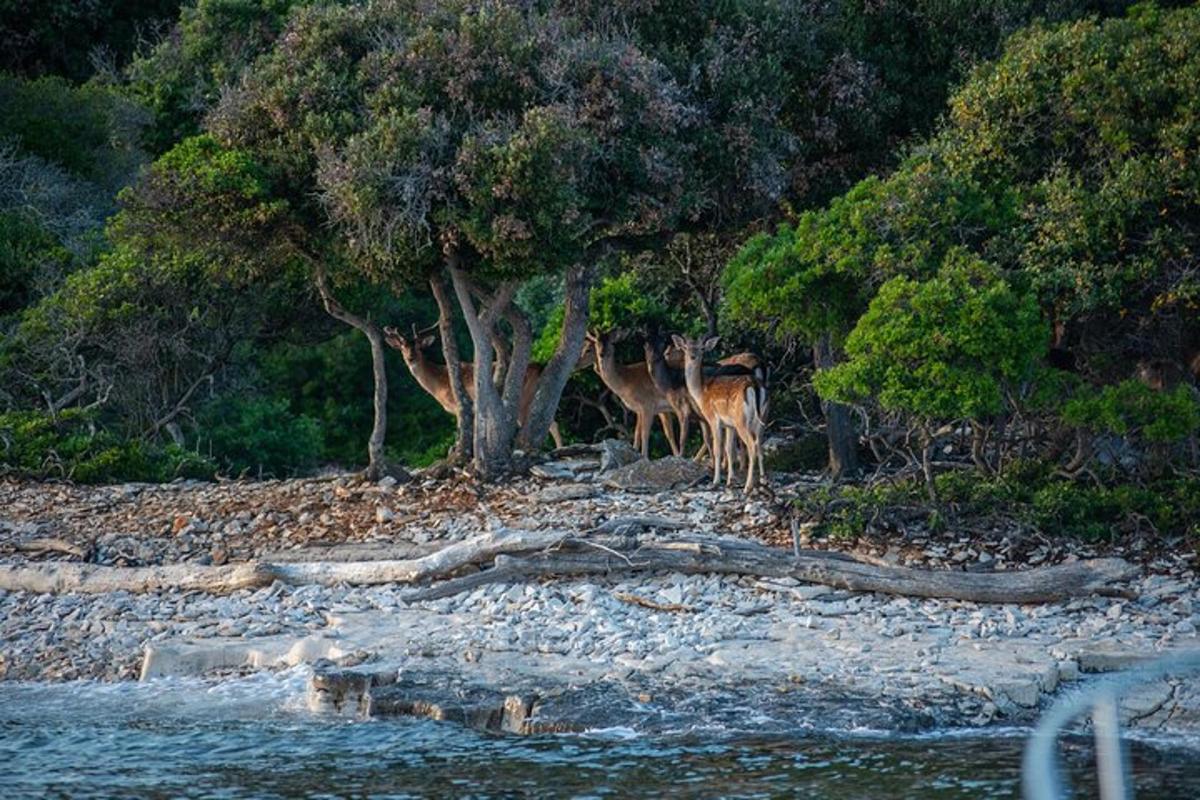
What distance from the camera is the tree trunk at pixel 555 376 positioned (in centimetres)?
1861

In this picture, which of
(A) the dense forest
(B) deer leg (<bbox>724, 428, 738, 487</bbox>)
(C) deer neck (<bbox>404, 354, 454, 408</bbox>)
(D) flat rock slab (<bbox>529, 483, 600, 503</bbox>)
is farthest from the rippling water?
(C) deer neck (<bbox>404, 354, 454, 408</bbox>)

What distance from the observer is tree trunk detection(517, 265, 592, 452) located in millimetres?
18609

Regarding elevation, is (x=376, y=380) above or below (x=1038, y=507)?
Answer: above

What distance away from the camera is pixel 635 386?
1988 centimetres

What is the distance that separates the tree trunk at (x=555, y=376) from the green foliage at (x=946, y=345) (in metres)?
4.43

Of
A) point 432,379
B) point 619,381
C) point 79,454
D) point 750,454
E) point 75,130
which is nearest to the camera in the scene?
point 750,454

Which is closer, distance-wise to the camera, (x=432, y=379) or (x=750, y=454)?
(x=750, y=454)

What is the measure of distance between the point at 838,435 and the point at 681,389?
2408 millimetres

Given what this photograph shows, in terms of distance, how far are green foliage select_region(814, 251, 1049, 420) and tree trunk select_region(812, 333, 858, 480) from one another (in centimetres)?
256

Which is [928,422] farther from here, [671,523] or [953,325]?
[671,523]

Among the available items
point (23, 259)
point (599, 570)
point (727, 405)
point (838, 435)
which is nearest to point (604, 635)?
point (599, 570)

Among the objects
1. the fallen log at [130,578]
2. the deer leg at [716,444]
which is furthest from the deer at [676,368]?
the fallen log at [130,578]

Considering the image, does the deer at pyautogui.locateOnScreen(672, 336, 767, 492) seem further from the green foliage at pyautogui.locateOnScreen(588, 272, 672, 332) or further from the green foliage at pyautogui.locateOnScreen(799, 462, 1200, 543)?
the green foliage at pyautogui.locateOnScreen(588, 272, 672, 332)

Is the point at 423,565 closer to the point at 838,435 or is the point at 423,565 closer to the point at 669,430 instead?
the point at 838,435
